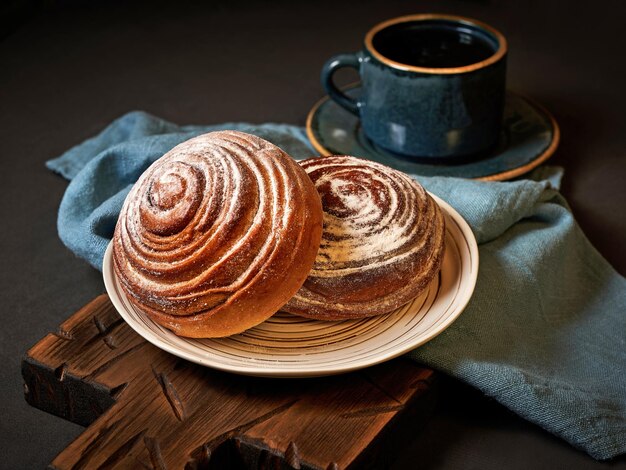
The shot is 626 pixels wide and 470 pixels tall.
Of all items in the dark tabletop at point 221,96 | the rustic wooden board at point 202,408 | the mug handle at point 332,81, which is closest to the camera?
the rustic wooden board at point 202,408

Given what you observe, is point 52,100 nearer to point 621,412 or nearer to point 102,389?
point 102,389

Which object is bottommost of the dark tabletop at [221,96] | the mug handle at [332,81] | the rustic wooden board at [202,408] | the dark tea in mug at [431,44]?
the dark tabletop at [221,96]

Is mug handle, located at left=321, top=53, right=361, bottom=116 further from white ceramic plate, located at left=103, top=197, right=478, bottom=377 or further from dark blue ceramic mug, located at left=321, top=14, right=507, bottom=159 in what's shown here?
white ceramic plate, located at left=103, top=197, right=478, bottom=377

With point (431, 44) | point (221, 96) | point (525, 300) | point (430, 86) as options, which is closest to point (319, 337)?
point (525, 300)

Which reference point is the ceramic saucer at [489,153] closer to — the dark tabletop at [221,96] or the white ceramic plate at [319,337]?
the dark tabletop at [221,96]

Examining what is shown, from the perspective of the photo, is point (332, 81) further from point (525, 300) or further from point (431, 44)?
point (525, 300)

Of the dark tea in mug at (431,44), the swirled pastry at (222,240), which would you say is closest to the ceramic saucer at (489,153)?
the dark tea in mug at (431,44)

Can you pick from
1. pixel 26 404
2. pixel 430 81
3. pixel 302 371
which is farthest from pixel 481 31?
pixel 26 404
